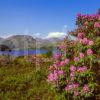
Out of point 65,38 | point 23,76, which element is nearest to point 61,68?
point 65,38

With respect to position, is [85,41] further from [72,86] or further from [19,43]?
[19,43]

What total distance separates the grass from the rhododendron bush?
56.1 inches

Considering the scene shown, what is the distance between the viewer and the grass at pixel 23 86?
1317cm

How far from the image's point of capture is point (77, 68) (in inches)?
441

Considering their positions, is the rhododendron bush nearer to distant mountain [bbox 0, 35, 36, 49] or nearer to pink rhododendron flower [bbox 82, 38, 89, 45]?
pink rhododendron flower [bbox 82, 38, 89, 45]

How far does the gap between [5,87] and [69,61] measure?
155 inches

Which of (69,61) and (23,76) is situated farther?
(23,76)

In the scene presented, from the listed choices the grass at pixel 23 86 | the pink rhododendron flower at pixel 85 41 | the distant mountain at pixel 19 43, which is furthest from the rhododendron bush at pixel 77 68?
the distant mountain at pixel 19 43

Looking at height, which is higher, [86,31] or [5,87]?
[86,31]

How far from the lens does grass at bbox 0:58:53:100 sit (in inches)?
519

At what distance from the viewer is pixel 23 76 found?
1666cm

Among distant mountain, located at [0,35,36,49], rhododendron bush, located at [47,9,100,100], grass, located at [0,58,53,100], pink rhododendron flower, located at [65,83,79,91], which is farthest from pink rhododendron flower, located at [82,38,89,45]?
distant mountain, located at [0,35,36,49]

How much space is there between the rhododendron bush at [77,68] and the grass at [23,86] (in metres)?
1.43

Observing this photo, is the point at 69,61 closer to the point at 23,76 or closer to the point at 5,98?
the point at 5,98
